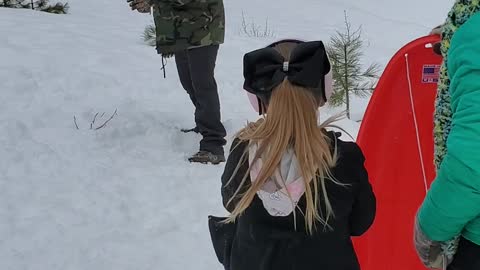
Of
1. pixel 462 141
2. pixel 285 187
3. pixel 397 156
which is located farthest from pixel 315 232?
pixel 397 156

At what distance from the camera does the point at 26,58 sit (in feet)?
17.3

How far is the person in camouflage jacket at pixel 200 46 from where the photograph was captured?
4.00m

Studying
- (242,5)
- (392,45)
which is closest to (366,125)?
(392,45)

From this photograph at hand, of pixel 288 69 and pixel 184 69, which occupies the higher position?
pixel 288 69

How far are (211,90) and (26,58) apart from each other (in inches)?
77.1

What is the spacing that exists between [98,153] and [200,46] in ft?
3.06

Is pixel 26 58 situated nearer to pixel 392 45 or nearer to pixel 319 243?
pixel 319 243

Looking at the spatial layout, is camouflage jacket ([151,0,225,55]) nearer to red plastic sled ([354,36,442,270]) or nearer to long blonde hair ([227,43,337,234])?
red plastic sled ([354,36,442,270])

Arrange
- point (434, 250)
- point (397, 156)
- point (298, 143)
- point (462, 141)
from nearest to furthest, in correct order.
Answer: point (462, 141)
point (434, 250)
point (298, 143)
point (397, 156)

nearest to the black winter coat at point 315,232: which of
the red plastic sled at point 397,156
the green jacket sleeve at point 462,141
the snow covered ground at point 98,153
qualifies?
the green jacket sleeve at point 462,141

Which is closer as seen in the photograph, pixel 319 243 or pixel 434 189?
pixel 434 189

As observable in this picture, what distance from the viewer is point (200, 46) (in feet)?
13.1

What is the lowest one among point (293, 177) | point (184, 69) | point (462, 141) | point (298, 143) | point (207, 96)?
point (207, 96)

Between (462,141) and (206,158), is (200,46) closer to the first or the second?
(206,158)
